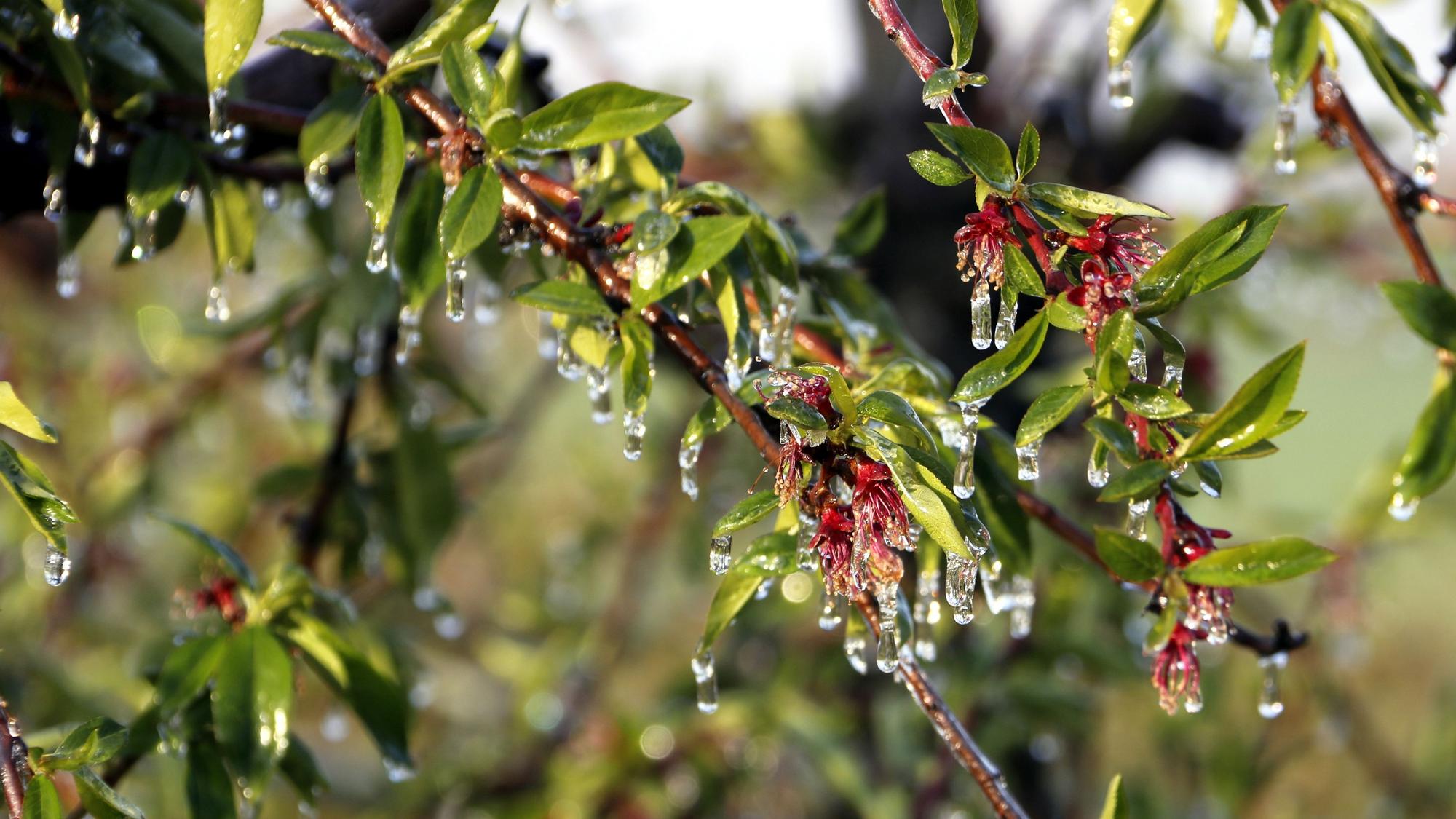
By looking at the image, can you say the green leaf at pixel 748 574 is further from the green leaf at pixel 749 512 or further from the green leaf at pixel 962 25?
the green leaf at pixel 962 25

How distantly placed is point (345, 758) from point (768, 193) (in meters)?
1.37

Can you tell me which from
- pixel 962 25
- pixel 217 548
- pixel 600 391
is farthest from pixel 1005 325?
pixel 217 548

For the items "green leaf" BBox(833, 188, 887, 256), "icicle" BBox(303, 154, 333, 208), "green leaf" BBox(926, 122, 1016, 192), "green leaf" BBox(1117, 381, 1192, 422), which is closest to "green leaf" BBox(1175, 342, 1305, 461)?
"green leaf" BBox(1117, 381, 1192, 422)

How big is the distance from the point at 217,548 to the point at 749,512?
0.35m

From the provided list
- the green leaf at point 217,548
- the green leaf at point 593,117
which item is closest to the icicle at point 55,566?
the green leaf at point 217,548

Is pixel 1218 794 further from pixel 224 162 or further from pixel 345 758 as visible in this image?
pixel 345 758

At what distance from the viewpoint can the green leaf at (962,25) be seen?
432 millimetres

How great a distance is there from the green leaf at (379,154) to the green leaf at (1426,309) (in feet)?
1.57

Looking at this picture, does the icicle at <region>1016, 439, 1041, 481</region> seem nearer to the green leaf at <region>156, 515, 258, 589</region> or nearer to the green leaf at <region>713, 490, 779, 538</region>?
the green leaf at <region>713, 490, 779, 538</region>

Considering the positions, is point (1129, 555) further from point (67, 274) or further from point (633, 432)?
point (67, 274)

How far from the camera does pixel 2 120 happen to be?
2.18 ft

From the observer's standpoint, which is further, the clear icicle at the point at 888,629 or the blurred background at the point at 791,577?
the blurred background at the point at 791,577

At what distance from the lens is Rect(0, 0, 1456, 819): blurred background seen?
124 centimetres

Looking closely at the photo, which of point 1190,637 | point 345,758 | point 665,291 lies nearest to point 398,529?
point 665,291
